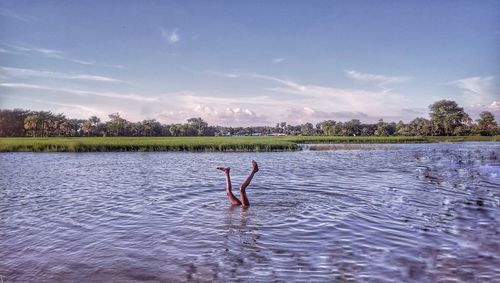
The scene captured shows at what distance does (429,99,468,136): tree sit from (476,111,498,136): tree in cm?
800

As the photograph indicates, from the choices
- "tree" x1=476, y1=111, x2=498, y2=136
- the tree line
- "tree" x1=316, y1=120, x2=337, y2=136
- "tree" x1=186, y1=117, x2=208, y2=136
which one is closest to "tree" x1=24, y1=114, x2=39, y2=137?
the tree line

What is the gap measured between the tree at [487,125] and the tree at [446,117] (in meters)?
8.00

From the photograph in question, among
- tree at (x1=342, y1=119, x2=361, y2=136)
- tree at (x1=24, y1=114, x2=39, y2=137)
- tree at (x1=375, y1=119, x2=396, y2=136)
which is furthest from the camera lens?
tree at (x1=342, y1=119, x2=361, y2=136)

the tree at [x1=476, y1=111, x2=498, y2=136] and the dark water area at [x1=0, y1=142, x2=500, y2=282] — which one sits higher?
the tree at [x1=476, y1=111, x2=498, y2=136]

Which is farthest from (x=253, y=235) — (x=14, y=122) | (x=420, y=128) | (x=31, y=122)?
(x=420, y=128)

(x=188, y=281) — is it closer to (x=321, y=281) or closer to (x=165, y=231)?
(x=321, y=281)

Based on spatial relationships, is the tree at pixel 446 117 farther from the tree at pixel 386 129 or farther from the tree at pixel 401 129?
the tree at pixel 386 129

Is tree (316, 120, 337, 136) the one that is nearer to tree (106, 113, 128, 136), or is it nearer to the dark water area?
tree (106, 113, 128, 136)

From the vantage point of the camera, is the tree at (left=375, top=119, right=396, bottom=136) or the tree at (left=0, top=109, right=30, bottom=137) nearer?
the tree at (left=0, top=109, right=30, bottom=137)

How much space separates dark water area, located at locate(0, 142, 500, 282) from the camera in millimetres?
8094

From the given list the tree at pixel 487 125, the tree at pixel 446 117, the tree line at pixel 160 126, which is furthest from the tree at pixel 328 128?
the tree at pixel 487 125

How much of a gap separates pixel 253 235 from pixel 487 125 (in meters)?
152

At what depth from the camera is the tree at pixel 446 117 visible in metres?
144

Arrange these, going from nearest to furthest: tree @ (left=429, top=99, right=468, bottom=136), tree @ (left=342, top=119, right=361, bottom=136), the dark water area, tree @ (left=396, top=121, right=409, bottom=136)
→ the dark water area → tree @ (left=429, top=99, right=468, bottom=136) → tree @ (left=396, top=121, right=409, bottom=136) → tree @ (left=342, top=119, right=361, bottom=136)
